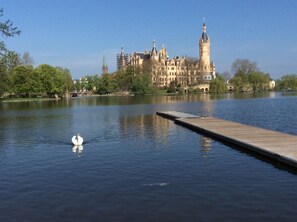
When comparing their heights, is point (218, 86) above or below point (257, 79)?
below

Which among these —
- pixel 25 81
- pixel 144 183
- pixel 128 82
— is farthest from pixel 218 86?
pixel 144 183

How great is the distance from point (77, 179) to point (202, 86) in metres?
186

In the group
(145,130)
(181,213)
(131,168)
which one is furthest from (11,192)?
(145,130)

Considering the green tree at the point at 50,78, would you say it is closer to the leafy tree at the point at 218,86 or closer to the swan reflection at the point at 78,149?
the leafy tree at the point at 218,86

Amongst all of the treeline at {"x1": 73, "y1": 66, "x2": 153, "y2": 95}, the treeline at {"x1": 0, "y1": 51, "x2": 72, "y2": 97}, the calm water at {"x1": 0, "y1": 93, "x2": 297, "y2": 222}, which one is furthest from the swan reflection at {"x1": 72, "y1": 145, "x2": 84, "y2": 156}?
the treeline at {"x1": 73, "y1": 66, "x2": 153, "y2": 95}

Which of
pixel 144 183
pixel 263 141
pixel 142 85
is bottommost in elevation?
pixel 144 183

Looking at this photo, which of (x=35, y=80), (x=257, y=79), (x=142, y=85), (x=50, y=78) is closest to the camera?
(x=35, y=80)

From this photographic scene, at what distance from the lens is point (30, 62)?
14138 centimetres

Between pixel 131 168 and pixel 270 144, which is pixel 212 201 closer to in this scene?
pixel 131 168

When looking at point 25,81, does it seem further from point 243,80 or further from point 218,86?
point 243,80

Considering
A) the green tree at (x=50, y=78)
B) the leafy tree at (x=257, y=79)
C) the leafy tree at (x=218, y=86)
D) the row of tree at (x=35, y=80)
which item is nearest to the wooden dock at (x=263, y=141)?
the row of tree at (x=35, y=80)

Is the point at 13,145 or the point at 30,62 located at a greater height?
the point at 30,62

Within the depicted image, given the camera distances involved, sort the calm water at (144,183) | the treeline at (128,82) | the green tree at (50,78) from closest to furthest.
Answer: the calm water at (144,183)
the green tree at (50,78)
the treeline at (128,82)

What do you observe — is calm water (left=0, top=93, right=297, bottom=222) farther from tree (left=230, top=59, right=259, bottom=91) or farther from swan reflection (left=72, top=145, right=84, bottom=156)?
tree (left=230, top=59, right=259, bottom=91)
